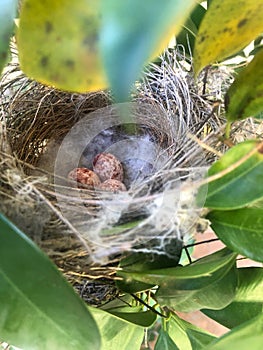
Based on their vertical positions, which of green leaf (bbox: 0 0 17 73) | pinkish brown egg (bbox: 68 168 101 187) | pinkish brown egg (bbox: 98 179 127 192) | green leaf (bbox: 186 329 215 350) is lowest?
green leaf (bbox: 186 329 215 350)

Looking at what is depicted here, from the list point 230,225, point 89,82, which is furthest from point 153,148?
point 89,82

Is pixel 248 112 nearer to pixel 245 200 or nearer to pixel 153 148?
pixel 245 200

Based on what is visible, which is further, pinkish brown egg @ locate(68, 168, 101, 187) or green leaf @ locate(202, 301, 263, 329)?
pinkish brown egg @ locate(68, 168, 101, 187)

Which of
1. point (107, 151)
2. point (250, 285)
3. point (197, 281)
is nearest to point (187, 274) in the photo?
point (197, 281)

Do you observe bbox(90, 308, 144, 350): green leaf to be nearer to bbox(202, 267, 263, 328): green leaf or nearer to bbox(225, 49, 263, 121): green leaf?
bbox(202, 267, 263, 328): green leaf

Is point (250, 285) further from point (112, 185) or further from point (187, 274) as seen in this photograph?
point (112, 185)

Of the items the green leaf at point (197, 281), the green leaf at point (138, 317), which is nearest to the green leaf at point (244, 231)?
the green leaf at point (197, 281)

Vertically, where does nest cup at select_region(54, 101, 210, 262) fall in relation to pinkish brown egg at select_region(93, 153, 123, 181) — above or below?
above

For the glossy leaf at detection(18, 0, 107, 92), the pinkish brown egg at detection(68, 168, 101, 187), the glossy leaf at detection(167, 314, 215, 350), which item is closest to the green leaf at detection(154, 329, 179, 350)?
the glossy leaf at detection(167, 314, 215, 350)

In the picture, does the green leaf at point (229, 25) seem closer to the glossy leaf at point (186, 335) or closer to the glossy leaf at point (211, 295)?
the glossy leaf at point (211, 295)
